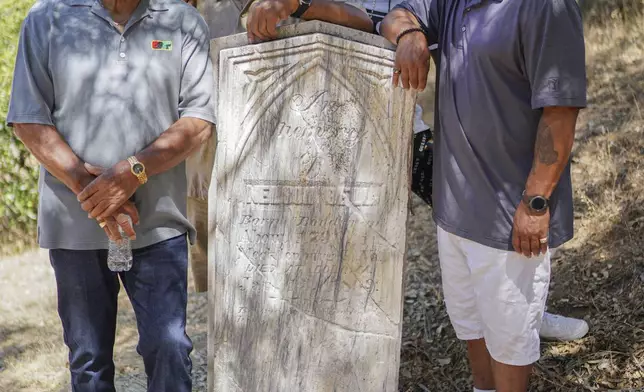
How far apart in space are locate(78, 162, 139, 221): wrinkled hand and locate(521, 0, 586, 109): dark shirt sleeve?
4.26ft

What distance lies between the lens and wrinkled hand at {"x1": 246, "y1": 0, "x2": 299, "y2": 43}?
2.56 meters

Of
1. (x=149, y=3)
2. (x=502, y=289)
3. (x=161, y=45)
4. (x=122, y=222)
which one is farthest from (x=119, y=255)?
(x=502, y=289)

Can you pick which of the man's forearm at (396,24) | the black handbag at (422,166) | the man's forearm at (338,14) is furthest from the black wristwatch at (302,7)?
the black handbag at (422,166)

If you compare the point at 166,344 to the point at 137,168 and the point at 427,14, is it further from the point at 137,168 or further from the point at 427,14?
the point at 427,14

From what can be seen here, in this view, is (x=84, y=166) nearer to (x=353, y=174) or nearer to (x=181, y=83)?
(x=181, y=83)

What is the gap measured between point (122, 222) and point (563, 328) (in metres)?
2.00

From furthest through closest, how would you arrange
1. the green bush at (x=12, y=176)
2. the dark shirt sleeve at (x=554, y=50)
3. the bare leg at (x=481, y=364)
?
the green bush at (x=12, y=176) < the bare leg at (x=481, y=364) < the dark shirt sleeve at (x=554, y=50)

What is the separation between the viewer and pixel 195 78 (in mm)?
2643

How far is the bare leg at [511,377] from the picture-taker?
2678mm

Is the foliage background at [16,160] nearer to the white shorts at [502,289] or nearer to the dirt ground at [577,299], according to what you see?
the dirt ground at [577,299]

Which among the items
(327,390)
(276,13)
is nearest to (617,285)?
(327,390)

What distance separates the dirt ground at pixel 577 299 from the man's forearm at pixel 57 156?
1.62 meters

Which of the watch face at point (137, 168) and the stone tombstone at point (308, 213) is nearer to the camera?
the watch face at point (137, 168)

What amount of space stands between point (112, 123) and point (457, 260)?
125 cm
